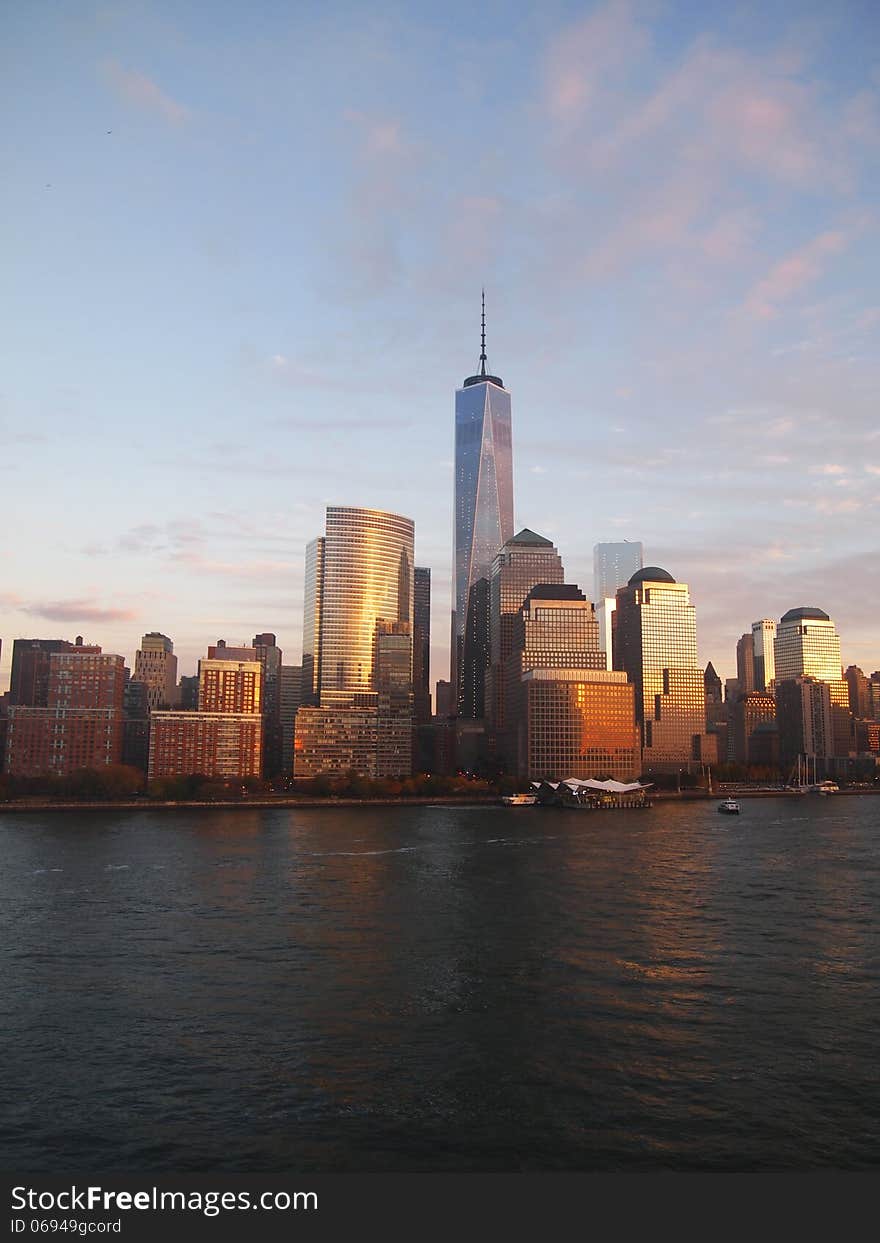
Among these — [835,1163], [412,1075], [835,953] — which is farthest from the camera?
[835,953]

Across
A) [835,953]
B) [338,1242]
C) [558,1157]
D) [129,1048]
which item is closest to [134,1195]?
[338,1242]

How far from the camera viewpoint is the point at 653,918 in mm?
70250

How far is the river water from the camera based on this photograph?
31.6 metres

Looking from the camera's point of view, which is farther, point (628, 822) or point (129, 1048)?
point (628, 822)

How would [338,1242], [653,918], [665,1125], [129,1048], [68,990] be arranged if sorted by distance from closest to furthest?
[338,1242] < [665,1125] < [129,1048] < [68,990] < [653,918]

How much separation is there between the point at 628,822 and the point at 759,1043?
452 ft

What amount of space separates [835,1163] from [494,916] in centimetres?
4249

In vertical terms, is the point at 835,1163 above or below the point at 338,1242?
below

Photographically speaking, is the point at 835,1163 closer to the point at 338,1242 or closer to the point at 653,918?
the point at 338,1242

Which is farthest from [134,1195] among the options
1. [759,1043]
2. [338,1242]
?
[759,1043]

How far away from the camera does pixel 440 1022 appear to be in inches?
1737

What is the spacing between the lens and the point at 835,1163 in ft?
97.5

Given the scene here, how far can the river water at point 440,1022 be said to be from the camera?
31562 mm

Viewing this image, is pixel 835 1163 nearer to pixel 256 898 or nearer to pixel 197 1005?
pixel 197 1005
